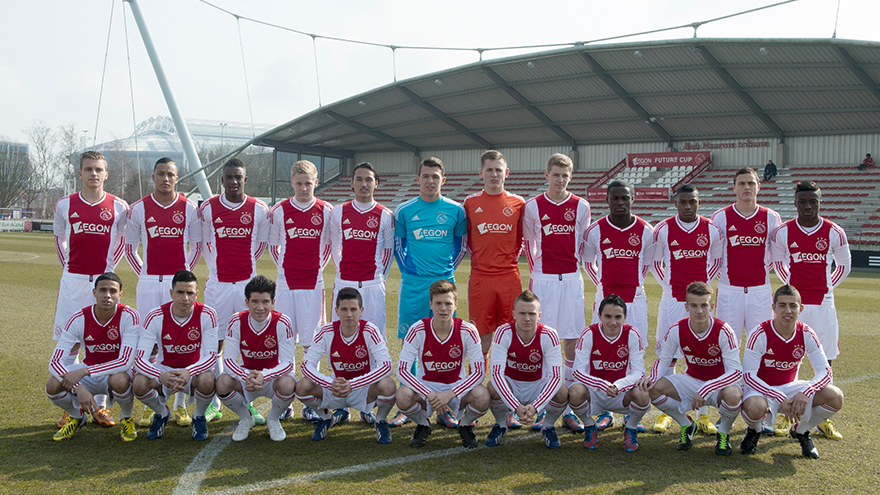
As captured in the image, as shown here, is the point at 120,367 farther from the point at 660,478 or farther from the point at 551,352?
the point at 660,478

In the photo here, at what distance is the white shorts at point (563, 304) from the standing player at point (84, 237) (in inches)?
143

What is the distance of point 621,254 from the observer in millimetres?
5098

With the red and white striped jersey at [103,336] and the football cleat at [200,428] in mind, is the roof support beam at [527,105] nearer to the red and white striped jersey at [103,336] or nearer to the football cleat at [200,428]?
the red and white striped jersey at [103,336]

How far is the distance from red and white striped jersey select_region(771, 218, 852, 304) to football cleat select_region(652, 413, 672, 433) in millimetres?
1584

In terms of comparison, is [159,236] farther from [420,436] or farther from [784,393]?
[784,393]

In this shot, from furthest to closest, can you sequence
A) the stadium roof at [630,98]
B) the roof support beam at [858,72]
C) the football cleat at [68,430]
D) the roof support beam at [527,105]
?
the roof support beam at [527,105] < the stadium roof at [630,98] < the roof support beam at [858,72] < the football cleat at [68,430]

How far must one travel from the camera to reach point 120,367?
4.36m

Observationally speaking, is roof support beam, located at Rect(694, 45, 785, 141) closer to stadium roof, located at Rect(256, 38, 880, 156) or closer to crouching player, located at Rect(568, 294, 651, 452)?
stadium roof, located at Rect(256, 38, 880, 156)

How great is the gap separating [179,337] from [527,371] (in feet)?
8.29

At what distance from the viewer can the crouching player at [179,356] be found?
4258mm

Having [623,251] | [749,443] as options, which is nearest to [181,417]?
[623,251]

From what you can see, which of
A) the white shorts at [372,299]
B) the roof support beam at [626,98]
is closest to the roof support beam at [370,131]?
the roof support beam at [626,98]

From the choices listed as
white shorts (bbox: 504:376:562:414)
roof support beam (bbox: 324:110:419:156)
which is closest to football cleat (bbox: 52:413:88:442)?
white shorts (bbox: 504:376:562:414)

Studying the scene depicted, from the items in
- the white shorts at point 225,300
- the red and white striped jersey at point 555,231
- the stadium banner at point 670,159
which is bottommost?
the white shorts at point 225,300
